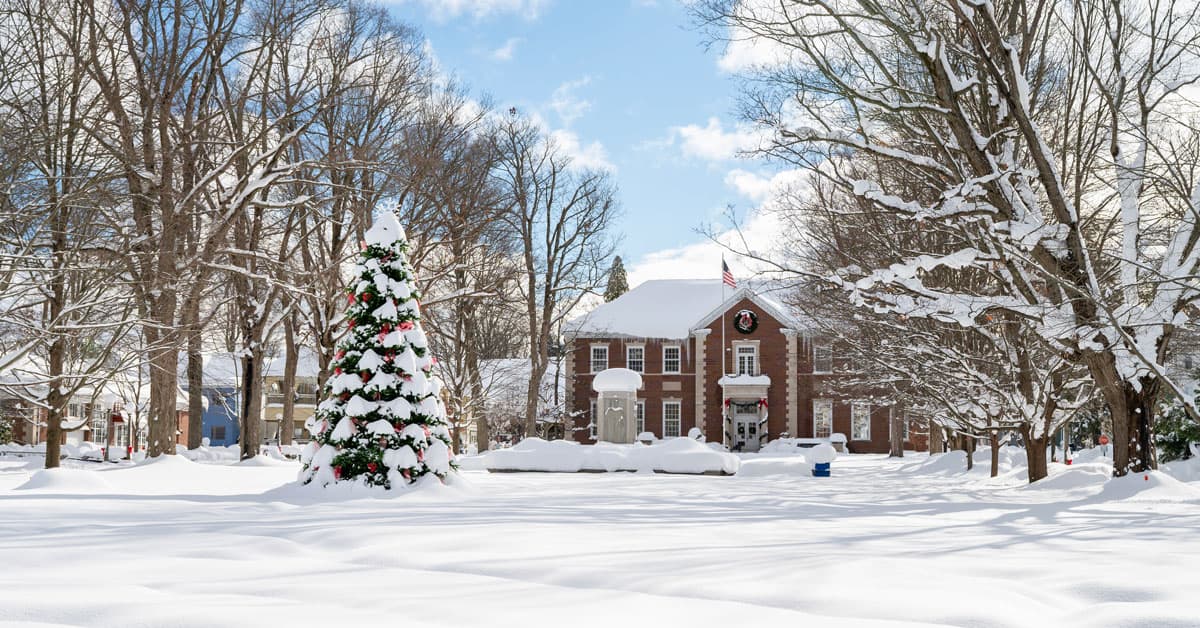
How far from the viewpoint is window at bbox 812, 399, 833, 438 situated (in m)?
50.9

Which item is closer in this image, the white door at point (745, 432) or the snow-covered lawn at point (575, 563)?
the snow-covered lawn at point (575, 563)

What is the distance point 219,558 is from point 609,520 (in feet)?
14.5

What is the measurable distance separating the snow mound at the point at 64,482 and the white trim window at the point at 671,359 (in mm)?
40475

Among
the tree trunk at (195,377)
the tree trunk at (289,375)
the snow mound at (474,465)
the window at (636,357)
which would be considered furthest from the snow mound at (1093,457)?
the tree trunk at (195,377)

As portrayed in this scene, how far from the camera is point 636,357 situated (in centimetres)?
5256

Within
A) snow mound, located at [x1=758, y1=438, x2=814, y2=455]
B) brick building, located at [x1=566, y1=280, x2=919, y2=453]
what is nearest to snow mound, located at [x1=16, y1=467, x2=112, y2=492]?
snow mound, located at [x1=758, y1=438, x2=814, y2=455]

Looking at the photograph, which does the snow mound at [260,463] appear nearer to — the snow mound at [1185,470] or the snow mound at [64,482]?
the snow mound at [64,482]

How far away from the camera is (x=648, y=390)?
52.5 metres

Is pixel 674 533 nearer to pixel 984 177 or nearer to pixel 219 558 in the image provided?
pixel 219 558

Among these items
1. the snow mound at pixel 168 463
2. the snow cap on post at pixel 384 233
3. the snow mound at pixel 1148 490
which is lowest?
the snow mound at pixel 1148 490

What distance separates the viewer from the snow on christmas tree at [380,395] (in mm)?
13281

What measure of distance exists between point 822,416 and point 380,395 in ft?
134

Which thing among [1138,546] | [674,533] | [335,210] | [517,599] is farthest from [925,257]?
[335,210]

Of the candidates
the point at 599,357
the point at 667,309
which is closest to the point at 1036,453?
the point at 599,357
